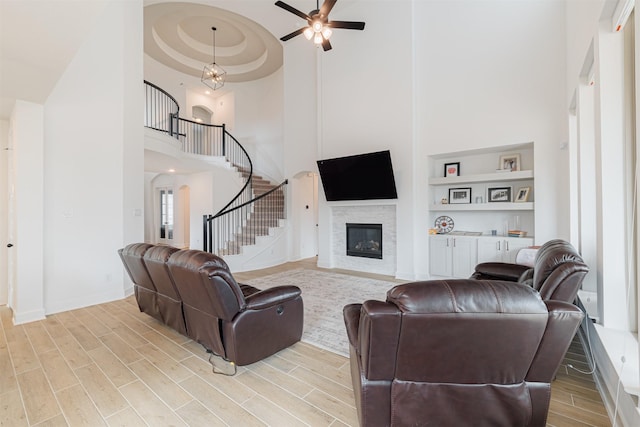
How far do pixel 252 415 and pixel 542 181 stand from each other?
192 inches

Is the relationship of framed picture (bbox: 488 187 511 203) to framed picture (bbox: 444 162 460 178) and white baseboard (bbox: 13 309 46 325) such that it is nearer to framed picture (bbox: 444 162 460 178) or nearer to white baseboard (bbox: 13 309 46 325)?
framed picture (bbox: 444 162 460 178)

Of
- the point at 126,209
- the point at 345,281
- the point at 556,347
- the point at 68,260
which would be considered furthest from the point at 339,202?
the point at 556,347

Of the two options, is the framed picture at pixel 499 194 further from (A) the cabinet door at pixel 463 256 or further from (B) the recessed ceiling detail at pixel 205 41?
(B) the recessed ceiling detail at pixel 205 41

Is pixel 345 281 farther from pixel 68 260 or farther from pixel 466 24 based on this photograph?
pixel 466 24

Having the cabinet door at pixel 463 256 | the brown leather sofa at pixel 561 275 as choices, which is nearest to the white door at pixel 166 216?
the cabinet door at pixel 463 256

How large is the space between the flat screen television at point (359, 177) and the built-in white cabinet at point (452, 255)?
121 cm

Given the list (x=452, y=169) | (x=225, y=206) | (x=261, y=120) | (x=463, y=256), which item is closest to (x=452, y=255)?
(x=463, y=256)

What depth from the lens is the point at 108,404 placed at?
6.45ft

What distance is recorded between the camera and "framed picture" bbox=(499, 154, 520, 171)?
15.4 feet

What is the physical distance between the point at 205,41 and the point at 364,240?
7.49 metres

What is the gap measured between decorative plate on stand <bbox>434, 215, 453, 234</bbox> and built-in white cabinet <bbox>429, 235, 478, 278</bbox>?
0.95ft

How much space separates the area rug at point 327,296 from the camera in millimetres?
2971

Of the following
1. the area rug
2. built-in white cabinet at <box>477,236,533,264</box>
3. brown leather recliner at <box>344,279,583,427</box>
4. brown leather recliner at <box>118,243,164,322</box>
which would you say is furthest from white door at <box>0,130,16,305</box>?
built-in white cabinet at <box>477,236,533,264</box>

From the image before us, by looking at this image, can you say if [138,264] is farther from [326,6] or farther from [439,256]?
[439,256]
